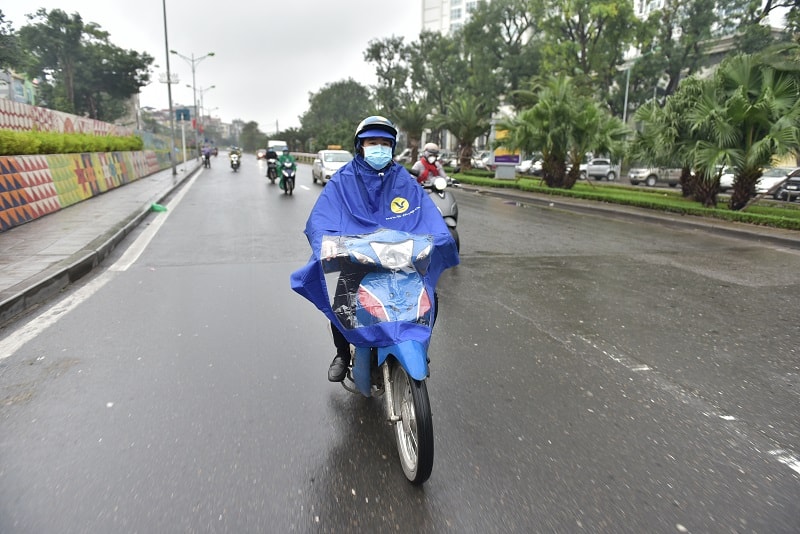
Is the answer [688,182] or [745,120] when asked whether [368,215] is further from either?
[688,182]

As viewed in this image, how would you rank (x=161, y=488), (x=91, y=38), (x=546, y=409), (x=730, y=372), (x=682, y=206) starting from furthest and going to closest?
(x=91, y=38)
(x=682, y=206)
(x=730, y=372)
(x=546, y=409)
(x=161, y=488)

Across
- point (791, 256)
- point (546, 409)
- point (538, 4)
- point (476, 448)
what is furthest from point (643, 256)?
point (538, 4)

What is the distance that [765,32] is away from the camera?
32.7m

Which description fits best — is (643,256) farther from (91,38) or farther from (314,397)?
(91,38)

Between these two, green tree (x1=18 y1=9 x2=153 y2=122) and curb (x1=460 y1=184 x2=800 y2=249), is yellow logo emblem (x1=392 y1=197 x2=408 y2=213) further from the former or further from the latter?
green tree (x1=18 y1=9 x2=153 y2=122)

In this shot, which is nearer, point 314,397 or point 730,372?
point 314,397

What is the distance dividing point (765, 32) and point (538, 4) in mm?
14143

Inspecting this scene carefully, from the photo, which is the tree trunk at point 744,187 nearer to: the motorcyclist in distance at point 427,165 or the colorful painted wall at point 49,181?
the motorcyclist in distance at point 427,165

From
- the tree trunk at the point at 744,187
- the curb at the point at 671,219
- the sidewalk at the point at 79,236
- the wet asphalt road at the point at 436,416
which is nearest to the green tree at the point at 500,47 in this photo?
the curb at the point at 671,219

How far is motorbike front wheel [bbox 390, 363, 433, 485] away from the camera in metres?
2.41

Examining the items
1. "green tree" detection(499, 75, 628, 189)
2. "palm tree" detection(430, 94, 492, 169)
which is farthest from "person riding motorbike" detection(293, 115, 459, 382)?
"palm tree" detection(430, 94, 492, 169)

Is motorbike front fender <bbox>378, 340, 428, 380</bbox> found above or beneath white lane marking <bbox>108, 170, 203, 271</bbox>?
above

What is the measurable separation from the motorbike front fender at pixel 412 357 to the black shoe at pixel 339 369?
886 millimetres

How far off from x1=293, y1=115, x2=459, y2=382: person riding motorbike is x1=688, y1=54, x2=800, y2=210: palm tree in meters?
11.8
